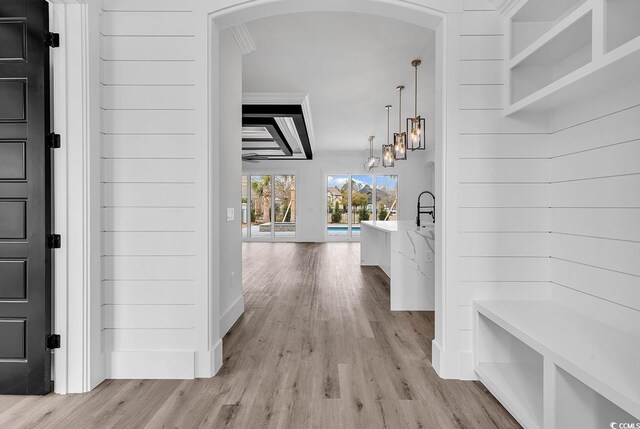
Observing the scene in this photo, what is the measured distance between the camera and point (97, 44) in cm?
197

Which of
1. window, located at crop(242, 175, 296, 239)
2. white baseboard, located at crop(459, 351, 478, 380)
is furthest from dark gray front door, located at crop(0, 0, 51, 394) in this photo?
window, located at crop(242, 175, 296, 239)

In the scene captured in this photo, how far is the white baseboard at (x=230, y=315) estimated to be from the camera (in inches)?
104

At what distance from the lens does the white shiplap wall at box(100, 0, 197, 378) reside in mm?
2027

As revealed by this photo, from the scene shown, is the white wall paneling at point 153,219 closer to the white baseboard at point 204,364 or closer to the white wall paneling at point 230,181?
the white wall paneling at point 230,181

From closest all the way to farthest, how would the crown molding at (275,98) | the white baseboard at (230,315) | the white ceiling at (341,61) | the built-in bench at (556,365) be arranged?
the built-in bench at (556,365) → the white baseboard at (230,315) → the white ceiling at (341,61) → the crown molding at (275,98)

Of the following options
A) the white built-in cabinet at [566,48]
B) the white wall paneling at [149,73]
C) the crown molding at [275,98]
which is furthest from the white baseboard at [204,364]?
the crown molding at [275,98]

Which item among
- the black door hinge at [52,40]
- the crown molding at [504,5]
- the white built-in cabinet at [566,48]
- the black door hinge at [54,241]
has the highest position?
the crown molding at [504,5]

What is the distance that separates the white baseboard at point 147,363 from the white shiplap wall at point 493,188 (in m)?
1.74

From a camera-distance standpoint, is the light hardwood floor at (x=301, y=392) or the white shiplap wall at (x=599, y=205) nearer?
the white shiplap wall at (x=599, y=205)

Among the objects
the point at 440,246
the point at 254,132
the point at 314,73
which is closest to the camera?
the point at 440,246

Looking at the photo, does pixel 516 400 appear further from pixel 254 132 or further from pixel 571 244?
pixel 254 132

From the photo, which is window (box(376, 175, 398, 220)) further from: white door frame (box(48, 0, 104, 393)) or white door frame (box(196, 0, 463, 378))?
white door frame (box(48, 0, 104, 393))

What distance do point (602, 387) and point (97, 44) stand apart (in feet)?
9.67

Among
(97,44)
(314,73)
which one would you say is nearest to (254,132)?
(314,73)
